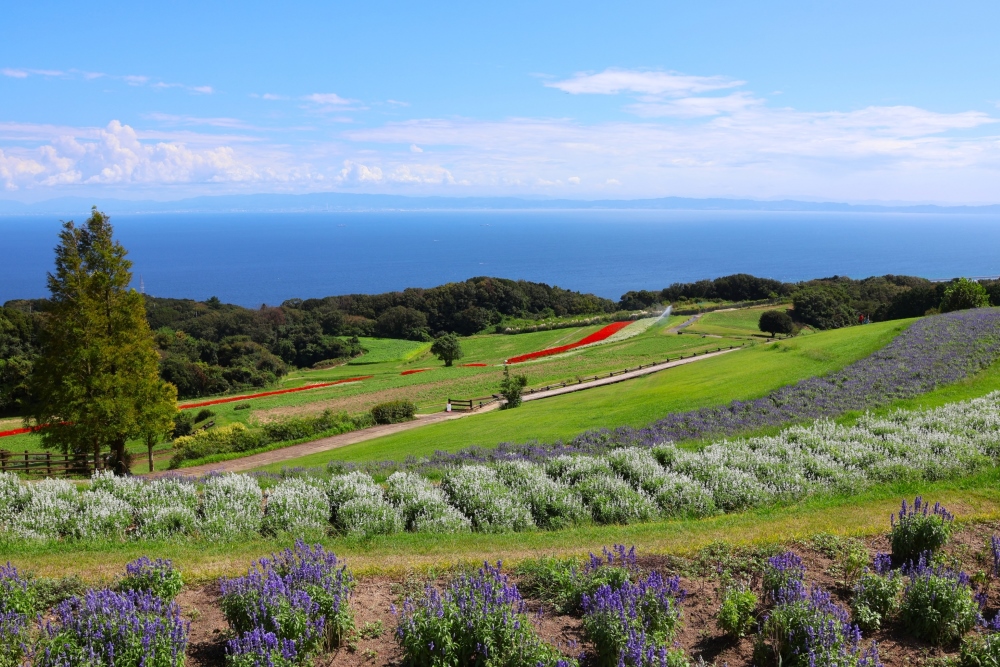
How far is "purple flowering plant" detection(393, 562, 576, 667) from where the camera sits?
5.33 meters

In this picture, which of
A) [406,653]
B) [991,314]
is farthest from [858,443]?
[991,314]

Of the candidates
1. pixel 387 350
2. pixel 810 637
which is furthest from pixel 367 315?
pixel 810 637

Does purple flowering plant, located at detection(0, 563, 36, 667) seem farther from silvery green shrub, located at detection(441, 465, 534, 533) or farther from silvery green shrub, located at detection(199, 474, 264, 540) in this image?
silvery green shrub, located at detection(441, 465, 534, 533)

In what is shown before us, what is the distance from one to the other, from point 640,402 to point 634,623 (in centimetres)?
1985

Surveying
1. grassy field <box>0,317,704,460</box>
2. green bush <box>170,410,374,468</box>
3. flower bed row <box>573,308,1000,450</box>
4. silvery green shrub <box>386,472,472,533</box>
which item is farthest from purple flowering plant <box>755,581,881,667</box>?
grassy field <box>0,317,704,460</box>

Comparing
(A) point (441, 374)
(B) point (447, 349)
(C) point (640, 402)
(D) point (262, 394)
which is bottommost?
(D) point (262, 394)

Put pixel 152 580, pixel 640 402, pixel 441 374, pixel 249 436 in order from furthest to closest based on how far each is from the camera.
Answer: pixel 441 374 → pixel 249 436 → pixel 640 402 → pixel 152 580

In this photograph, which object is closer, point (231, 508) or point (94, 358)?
point (231, 508)

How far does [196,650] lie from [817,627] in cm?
572

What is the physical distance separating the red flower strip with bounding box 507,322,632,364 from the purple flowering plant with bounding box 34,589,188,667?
52553mm

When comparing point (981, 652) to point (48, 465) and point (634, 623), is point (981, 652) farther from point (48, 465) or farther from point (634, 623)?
point (48, 465)

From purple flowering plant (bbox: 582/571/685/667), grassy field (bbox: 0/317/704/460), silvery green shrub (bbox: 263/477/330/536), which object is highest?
purple flowering plant (bbox: 582/571/685/667)

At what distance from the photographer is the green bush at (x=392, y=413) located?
32906 millimetres

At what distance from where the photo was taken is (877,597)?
635 centimetres
